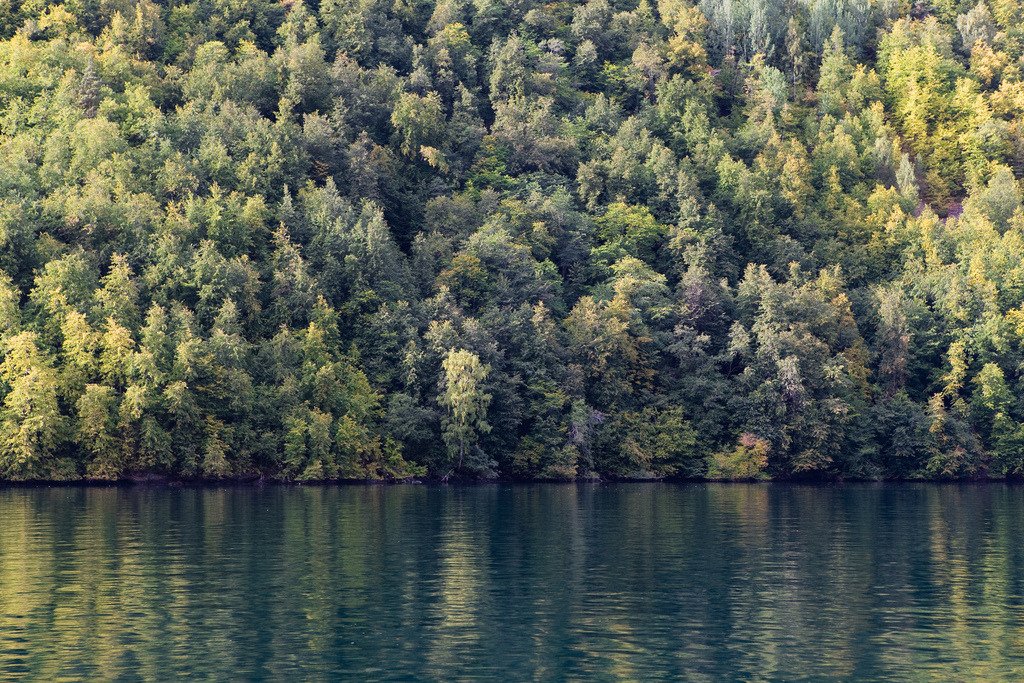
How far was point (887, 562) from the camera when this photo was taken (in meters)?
60.8

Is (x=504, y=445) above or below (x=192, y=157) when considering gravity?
below

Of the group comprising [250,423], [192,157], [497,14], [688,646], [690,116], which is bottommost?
[688,646]

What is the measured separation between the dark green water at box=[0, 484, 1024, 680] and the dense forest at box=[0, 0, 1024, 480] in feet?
112

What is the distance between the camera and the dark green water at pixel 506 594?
129ft

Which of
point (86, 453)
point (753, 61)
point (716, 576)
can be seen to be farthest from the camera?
point (753, 61)

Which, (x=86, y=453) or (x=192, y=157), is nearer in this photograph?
(x=86, y=453)

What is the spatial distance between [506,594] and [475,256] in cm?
9185

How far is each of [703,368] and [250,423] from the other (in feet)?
146

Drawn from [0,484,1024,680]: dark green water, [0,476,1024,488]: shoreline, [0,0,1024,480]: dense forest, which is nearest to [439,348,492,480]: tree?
[0,0,1024,480]: dense forest

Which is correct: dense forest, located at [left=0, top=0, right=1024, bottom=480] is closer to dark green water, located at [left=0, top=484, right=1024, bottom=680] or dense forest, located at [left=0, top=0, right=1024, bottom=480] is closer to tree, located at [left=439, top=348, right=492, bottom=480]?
tree, located at [left=439, top=348, right=492, bottom=480]

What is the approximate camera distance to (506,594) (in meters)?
51.1

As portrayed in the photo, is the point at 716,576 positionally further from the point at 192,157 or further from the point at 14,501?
the point at 192,157

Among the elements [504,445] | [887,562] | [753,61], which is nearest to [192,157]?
[504,445]

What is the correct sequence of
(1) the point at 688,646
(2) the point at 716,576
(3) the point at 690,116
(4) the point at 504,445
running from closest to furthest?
(1) the point at 688,646 < (2) the point at 716,576 < (4) the point at 504,445 < (3) the point at 690,116
